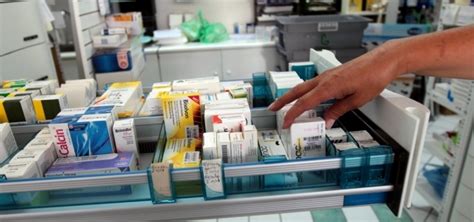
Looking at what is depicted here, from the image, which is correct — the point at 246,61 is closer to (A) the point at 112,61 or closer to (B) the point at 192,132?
(A) the point at 112,61

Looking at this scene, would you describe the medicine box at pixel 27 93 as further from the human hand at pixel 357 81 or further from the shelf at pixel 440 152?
the shelf at pixel 440 152

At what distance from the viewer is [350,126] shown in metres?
1.10

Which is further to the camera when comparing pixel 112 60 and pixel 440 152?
pixel 112 60

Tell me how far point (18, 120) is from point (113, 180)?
0.54 meters

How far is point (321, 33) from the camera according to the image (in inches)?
109

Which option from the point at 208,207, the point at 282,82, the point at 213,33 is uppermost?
the point at 282,82

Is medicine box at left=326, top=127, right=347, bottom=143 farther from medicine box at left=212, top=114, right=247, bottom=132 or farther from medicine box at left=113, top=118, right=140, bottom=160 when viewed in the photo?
medicine box at left=113, top=118, right=140, bottom=160

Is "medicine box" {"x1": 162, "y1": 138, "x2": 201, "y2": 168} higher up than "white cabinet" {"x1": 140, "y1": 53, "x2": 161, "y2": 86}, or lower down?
higher up

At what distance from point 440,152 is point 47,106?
2110 mm

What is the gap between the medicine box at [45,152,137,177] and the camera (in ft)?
2.99


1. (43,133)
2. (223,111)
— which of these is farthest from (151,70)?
(223,111)

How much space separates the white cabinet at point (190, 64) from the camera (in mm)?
3242

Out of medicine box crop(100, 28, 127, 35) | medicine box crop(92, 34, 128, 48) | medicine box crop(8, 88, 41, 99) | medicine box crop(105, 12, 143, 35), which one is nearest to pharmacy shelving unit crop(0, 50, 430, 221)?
medicine box crop(8, 88, 41, 99)

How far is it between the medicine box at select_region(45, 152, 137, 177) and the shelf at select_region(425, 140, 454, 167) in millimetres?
1776
